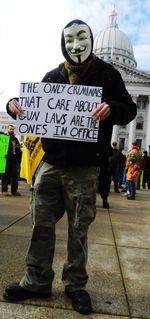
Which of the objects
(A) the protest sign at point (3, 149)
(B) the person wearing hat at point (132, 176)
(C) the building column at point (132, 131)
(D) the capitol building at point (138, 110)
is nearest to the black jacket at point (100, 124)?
(A) the protest sign at point (3, 149)

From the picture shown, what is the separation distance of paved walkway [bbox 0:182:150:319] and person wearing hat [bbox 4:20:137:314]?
0.15 m

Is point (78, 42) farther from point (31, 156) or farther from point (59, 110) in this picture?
point (31, 156)

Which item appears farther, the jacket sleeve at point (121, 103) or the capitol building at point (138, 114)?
the capitol building at point (138, 114)

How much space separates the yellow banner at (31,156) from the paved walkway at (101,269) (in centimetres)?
138

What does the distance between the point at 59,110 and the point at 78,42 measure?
0.53 m

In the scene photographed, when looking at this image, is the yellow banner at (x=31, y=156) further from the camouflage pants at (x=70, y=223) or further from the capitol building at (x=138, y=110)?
the capitol building at (x=138, y=110)

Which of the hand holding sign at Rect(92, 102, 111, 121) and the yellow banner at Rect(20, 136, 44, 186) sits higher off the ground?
the hand holding sign at Rect(92, 102, 111, 121)

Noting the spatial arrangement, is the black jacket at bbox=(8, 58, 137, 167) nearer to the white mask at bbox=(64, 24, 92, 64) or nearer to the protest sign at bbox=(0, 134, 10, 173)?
the white mask at bbox=(64, 24, 92, 64)

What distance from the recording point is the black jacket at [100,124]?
293 cm

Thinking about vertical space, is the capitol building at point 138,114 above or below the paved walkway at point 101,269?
above

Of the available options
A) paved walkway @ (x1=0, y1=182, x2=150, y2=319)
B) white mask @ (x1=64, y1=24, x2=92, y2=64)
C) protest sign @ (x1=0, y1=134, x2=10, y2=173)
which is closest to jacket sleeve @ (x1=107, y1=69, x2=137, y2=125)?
white mask @ (x1=64, y1=24, x2=92, y2=64)

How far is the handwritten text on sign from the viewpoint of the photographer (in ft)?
9.86

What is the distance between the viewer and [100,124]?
10.0 ft

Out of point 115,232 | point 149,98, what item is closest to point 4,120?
point 149,98
